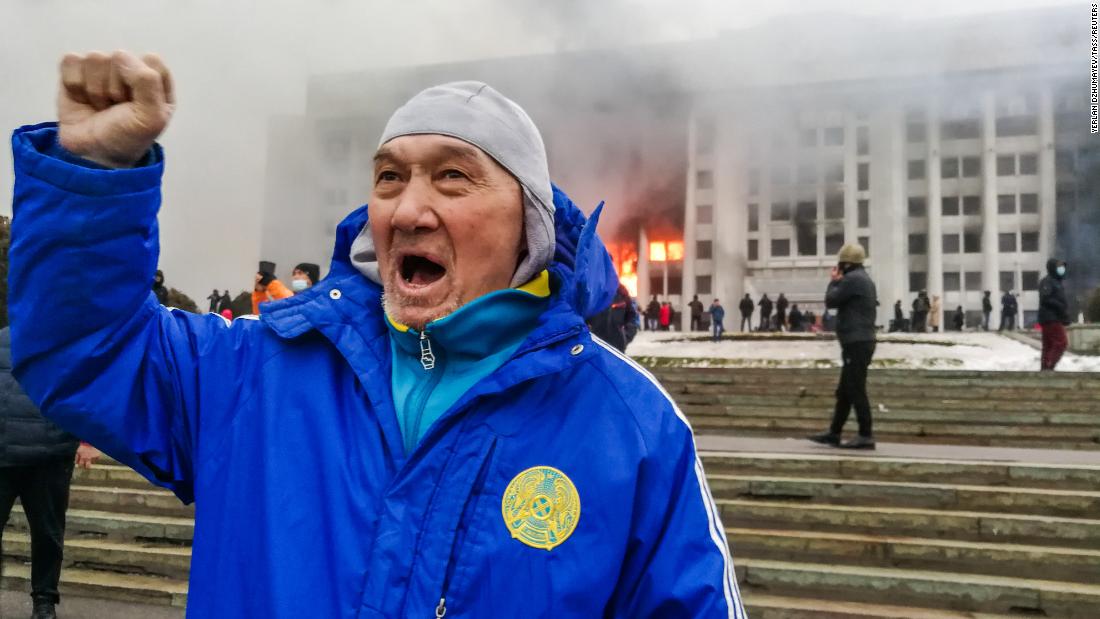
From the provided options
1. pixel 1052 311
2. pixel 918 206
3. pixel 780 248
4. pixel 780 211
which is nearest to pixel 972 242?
pixel 918 206

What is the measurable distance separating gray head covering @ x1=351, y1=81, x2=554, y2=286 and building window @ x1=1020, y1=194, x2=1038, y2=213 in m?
41.8

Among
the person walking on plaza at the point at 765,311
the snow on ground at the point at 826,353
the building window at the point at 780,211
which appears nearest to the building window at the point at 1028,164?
the building window at the point at 780,211

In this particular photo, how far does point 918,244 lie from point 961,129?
18.9ft

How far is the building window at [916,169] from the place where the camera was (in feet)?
125

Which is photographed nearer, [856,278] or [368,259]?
[368,259]

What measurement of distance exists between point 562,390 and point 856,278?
4.52 metres

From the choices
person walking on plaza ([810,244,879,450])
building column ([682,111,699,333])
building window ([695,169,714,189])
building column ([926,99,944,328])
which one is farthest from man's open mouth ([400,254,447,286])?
building column ([926,99,944,328])

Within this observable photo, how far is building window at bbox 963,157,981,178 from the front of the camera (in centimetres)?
3750

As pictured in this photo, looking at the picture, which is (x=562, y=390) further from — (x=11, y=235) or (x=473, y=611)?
(x=11, y=235)

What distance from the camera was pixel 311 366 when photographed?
0.94 meters

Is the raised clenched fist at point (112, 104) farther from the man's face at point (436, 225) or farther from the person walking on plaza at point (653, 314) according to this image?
the person walking on plaza at point (653, 314)

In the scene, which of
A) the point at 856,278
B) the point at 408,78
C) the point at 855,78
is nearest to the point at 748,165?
the point at 855,78

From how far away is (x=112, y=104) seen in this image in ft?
2.53

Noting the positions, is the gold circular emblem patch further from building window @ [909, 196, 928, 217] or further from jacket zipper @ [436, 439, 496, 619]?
building window @ [909, 196, 928, 217]
